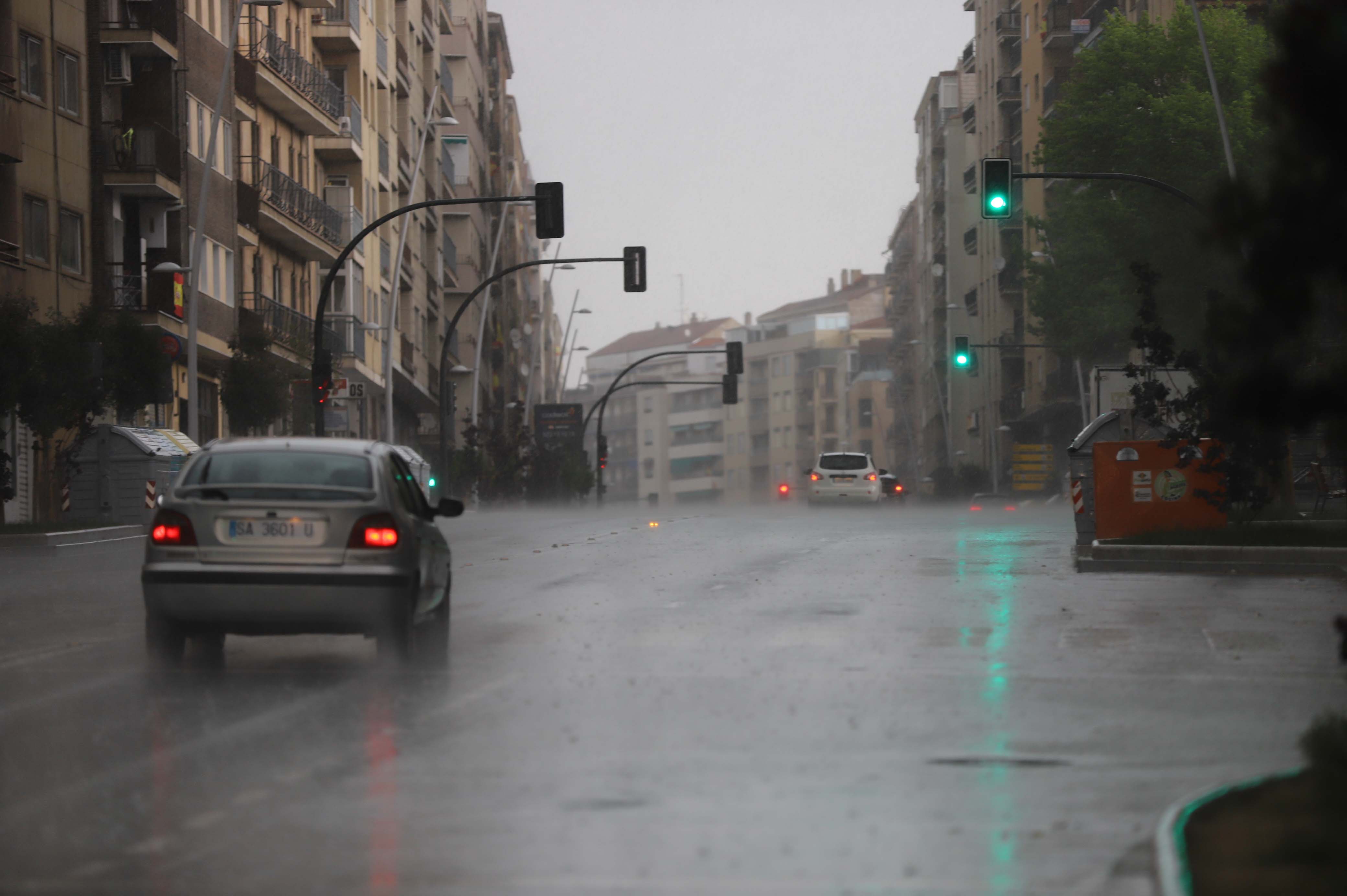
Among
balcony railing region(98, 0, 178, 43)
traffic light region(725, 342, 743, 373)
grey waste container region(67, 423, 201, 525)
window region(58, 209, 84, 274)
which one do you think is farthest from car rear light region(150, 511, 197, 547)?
traffic light region(725, 342, 743, 373)

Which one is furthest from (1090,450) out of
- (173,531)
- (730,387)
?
(730,387)

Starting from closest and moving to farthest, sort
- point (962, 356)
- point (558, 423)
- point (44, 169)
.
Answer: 1. point (44, 169)
2. point (962, 356)
3. point (558, 423)

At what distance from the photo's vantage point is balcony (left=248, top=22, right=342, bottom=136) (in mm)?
57953

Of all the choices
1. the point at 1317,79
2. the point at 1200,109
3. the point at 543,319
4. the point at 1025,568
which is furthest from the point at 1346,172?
the point at 543,319

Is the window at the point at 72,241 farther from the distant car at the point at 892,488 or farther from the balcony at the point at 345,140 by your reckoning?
the distant car at the point at 892,488

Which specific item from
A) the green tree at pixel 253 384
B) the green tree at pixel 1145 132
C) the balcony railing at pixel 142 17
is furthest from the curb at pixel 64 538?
the green tree at pixel 1145 132

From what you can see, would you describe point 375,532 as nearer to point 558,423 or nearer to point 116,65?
point 116,65

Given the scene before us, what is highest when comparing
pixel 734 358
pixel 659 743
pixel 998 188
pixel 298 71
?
pixel 298 71

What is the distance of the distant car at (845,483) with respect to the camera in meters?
57.7

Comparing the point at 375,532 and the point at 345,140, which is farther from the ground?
the point at 345,140

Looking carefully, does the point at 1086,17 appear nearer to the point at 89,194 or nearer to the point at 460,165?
the point at 460,165

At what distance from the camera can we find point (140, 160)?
1925 inches

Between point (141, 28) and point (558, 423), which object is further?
point (558, 423)

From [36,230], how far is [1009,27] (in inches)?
2672
